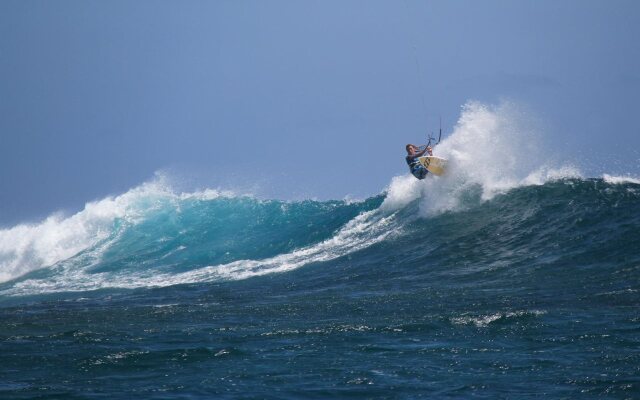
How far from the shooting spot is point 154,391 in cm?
733

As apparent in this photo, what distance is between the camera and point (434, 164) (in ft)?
72.7

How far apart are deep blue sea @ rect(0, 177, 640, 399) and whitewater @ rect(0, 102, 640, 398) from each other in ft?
0.16

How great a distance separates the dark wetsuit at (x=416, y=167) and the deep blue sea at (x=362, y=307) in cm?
72

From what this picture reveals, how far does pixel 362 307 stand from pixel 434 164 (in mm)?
11019

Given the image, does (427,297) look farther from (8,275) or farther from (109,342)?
(8,275)

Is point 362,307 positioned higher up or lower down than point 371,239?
lower down

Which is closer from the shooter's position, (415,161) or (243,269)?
(243,269)

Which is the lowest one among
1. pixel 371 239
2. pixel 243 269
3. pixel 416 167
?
pixel 243 269

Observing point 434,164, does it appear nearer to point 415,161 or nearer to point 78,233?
point 415,161

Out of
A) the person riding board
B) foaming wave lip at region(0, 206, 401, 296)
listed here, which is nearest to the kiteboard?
the person riding board

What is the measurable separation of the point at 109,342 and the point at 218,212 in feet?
64.5

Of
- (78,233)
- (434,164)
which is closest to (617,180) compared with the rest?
(434,164)

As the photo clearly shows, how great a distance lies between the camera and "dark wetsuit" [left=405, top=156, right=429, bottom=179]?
21.6m

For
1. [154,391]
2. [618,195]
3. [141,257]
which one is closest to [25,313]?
[154,391]
